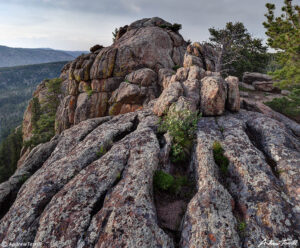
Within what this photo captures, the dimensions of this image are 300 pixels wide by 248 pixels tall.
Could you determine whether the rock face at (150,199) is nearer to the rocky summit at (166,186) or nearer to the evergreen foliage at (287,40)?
the rocky summit at (166,186)

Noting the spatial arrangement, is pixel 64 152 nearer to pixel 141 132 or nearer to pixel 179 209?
pixel 141 132

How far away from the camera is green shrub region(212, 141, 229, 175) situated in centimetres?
983

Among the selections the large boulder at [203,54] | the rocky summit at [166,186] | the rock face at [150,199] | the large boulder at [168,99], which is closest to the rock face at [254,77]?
the large boulder at [203,54]

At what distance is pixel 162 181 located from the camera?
9398 millimetres

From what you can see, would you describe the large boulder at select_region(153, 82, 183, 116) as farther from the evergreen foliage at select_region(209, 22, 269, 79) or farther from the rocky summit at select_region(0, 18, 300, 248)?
the evergreen foliage at select_region(209, 22, 269, 79)

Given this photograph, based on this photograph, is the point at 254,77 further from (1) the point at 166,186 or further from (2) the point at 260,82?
(1) the point at 166,186

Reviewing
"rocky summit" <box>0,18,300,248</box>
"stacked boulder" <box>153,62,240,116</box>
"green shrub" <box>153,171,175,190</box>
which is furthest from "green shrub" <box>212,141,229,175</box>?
"stacked boulder" <box>153,62,240,116</box>

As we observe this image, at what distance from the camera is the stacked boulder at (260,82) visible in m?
35.1

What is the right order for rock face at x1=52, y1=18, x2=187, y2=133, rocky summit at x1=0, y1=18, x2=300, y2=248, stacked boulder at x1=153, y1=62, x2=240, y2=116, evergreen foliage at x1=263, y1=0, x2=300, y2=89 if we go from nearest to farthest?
rocky summit at x1=0, y1=18, x2=300, y2=248 → stacked boulder at x1=153, y1=62, x2=240, y2=116 → evergreen foliage at x1=263, y1=0, x2=300, y2=89 → rock face at x1=52, y1=18, x2=187, y2=133

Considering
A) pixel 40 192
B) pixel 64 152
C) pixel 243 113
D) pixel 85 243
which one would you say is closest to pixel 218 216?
pixel 85 243

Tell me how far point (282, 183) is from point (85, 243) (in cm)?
1040

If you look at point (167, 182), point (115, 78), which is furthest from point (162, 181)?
point (115, 78)

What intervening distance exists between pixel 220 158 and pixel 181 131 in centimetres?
324

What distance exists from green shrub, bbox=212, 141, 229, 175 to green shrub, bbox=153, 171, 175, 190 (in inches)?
126
